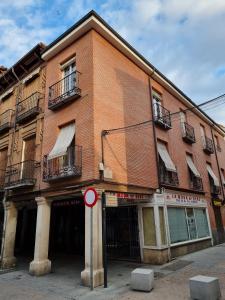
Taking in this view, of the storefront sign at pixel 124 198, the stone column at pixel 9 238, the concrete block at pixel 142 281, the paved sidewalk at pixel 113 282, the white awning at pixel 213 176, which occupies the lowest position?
the paved sidewalk at pixel 113 282

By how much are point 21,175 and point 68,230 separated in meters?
5.49

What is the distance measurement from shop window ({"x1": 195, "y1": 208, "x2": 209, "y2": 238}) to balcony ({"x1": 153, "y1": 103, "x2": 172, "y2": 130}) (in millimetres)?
5453

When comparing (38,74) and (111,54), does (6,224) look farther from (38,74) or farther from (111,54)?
(111,54)

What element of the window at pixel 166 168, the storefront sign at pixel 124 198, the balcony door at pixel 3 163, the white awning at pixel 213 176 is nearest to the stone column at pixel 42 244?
the storefront sign at pixel 124 198

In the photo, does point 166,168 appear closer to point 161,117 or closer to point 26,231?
point 161,117

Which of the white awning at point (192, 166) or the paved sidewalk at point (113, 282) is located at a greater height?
the white awning at point (192, 166)

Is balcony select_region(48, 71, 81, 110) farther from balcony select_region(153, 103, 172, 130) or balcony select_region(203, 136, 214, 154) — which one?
balcony select_region(203, 136, 214, 154)

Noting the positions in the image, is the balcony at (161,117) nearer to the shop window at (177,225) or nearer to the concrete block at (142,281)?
the shop window at (177,225)

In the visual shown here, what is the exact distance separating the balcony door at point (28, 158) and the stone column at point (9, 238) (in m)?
1.77

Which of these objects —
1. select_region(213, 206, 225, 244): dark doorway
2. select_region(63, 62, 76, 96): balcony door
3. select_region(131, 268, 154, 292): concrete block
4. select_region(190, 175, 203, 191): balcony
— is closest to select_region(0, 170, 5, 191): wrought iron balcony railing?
select_region(63, 62, 76, 96): balcony door

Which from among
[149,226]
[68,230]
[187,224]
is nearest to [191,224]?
[187,224]

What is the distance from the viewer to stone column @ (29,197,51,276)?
9477 mm

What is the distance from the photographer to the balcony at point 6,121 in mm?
13727

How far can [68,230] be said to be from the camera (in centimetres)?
1539
